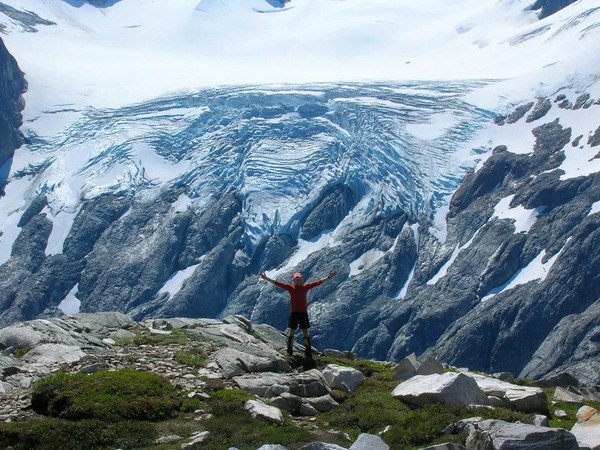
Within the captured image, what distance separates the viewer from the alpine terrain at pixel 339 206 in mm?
113938

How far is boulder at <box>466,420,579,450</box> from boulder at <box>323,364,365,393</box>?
7.01 metres

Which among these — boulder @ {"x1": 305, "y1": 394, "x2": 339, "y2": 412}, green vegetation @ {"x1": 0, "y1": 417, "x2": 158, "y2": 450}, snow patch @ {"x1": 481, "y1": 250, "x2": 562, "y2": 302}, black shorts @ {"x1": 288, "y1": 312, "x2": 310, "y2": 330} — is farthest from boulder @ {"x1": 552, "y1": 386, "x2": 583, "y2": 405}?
snow patch @ {"x1": 481, "y1": 250, "x2": 562, "y2": 302}

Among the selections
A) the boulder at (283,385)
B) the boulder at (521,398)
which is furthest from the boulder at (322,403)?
the boulder at (521,398)

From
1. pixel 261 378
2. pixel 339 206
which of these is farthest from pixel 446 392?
pixel 339 206

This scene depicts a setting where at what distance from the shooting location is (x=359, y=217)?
131 m

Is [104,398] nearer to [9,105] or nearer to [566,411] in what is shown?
[566,411]

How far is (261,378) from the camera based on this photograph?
67.9 ft

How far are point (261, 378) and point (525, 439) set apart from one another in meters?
8.44

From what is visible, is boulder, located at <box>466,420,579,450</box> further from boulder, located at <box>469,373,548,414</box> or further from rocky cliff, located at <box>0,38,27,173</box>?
rocky cliff, located at <box>0,38,27,173</box>

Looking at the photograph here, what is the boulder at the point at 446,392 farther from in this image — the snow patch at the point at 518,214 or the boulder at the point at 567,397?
the snow patch at the point at 518,214

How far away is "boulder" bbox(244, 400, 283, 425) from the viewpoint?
17.2 metres

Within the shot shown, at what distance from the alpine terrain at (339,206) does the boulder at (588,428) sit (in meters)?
91.2

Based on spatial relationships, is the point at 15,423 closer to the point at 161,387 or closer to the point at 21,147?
the point at 161,387

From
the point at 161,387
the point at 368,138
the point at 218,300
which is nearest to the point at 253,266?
the point at 218,300
